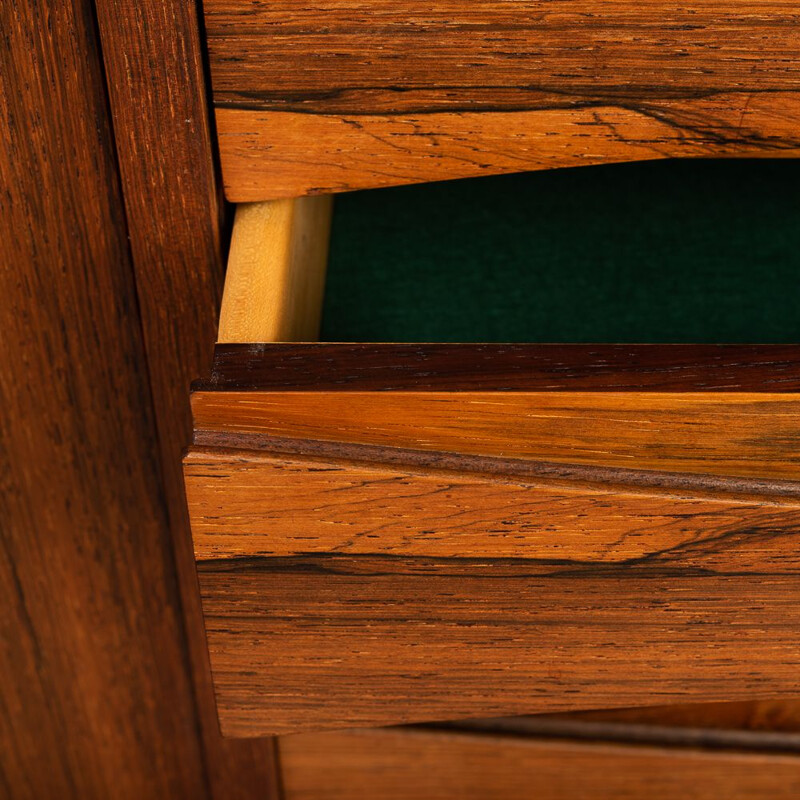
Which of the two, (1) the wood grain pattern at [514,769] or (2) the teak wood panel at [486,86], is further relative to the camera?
(1) the wood grain pattern at [514,769]

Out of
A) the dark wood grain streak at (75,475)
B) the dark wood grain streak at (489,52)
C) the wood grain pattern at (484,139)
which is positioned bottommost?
the dark wood grain streak at (75,475)

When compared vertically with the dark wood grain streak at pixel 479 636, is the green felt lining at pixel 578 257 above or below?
above

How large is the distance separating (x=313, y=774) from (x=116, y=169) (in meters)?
0.34

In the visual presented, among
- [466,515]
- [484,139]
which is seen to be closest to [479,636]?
[466,515]

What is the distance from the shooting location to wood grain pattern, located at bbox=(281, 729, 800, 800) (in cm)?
50

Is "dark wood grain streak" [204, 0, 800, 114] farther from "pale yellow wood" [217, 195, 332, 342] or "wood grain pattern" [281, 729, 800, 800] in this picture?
"wood grain pattern" [281, 729, 800, 800]

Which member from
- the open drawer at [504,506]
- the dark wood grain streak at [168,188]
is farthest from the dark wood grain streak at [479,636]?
the dark wood grain streak at [168,188]

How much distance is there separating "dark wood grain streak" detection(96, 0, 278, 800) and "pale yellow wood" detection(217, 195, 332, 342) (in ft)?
0.06

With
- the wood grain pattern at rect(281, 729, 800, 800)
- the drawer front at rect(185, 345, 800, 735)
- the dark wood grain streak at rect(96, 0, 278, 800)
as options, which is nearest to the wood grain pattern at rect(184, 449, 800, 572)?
the drawer front at rect(185, 345, 800, 735)

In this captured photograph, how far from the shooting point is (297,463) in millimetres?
285

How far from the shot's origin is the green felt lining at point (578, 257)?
425 mm

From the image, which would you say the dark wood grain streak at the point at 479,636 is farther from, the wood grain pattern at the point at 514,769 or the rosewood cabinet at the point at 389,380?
the wood grain pattern at the point at 514,769

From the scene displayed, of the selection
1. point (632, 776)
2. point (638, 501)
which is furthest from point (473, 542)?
point (632, 776)

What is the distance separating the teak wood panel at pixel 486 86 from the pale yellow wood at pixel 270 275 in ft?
0.05
